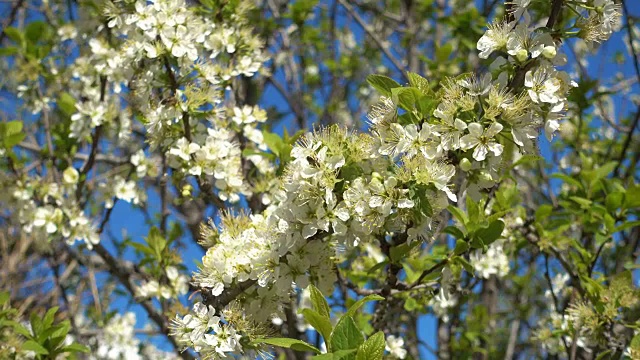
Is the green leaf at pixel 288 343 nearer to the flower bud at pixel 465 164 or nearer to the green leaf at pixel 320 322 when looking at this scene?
the green leaf at pixel 320 322

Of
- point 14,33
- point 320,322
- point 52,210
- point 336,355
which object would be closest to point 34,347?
point 52,210

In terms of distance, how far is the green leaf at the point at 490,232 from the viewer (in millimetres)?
1916

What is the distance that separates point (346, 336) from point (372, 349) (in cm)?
8

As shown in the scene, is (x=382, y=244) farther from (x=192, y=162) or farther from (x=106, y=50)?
(x=106, y=50)

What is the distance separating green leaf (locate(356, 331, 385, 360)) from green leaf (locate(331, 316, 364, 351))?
0.03 metres

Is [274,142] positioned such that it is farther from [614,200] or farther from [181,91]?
[614,200]

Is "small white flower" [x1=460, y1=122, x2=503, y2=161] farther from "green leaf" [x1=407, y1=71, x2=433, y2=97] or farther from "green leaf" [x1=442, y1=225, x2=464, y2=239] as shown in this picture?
"green leaf" [x1=442, y1=225, x2=464, y2=239]

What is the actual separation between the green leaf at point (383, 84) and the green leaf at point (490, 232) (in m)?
0.55

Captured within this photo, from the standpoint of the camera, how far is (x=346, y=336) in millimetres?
1538

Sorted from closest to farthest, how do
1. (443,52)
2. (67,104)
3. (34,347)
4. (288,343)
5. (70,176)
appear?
1. (288,343)
2. (34,347)
3. (70,176)
4. (67,104)
5. (443,52)

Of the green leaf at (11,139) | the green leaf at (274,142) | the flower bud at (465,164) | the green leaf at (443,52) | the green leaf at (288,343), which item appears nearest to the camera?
the green leaf at (288,343)

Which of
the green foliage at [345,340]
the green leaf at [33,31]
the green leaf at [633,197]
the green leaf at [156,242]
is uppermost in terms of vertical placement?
the green leaf at [33,31]

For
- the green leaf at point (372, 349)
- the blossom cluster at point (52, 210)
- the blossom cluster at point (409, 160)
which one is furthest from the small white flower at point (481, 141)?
the blossom cluster at point (52, 210)

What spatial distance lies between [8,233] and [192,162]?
184 inches
